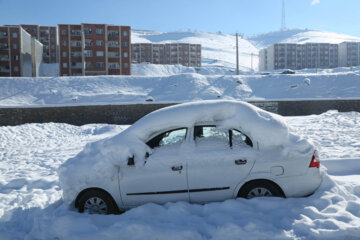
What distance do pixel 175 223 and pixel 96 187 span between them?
1.40m

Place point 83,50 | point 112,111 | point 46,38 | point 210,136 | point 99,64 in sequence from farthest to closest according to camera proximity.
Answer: point 46,38 < point 99,64 < point 83,50 < point 112,111 < point 210,136

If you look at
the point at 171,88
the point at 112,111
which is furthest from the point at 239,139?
the point at 171,88

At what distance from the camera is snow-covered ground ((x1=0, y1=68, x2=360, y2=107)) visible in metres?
39.4

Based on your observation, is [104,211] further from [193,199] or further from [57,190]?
[57,190]

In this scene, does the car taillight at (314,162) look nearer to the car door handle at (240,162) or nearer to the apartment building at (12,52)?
the car door handle at (240,162)

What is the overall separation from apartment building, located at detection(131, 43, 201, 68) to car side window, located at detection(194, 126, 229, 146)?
326 ft

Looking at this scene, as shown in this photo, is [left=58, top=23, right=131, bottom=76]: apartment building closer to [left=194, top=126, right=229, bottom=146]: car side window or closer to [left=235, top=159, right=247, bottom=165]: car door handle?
[left=194, top=126, right=229, bottom=146]: car side window

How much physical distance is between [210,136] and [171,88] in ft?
122

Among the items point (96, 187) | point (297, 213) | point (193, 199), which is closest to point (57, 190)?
point (96, 187)

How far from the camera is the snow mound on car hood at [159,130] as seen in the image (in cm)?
494

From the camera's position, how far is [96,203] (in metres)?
4.93

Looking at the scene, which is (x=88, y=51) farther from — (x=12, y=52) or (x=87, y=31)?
(x=12, y=52)

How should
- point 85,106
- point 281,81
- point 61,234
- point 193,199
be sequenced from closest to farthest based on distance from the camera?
point 61,234, point 193,199, point 85,106, point 281,81

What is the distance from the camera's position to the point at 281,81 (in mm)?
43719
